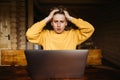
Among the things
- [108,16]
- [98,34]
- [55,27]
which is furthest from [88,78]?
[98,34]

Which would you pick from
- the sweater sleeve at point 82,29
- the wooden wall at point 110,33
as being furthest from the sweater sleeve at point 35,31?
the wooden wall at point 110,33

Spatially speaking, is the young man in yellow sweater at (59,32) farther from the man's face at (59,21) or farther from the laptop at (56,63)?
the laptop at (56,63)

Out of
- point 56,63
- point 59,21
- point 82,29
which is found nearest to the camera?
point 56,63

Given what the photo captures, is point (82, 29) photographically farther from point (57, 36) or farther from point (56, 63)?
point (56, 63)

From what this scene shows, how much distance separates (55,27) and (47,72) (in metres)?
0.41

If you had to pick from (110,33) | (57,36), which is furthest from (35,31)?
(110,33)

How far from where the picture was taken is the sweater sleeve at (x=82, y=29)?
5.25 feet

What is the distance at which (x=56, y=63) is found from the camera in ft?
4.08

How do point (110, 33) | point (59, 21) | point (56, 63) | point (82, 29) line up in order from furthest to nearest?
point (110, 33) → point (82, 29) → point (59, 21) → point (56, 63)

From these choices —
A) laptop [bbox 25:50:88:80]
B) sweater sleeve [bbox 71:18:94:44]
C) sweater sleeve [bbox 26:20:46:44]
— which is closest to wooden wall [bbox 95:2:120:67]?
sweater sleeve [bbox 71:18:94:44]

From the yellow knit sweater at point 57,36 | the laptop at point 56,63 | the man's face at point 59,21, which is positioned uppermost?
the man's face at point 59,21

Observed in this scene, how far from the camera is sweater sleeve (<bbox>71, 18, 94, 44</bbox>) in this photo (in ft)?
5.25

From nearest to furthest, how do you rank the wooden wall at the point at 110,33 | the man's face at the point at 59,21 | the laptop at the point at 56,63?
1. the laptop at the point at 56,63
2. the man's face at the point at 59,21
3. the wooden wall at the point at 110,33

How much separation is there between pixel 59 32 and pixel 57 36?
0.04m
